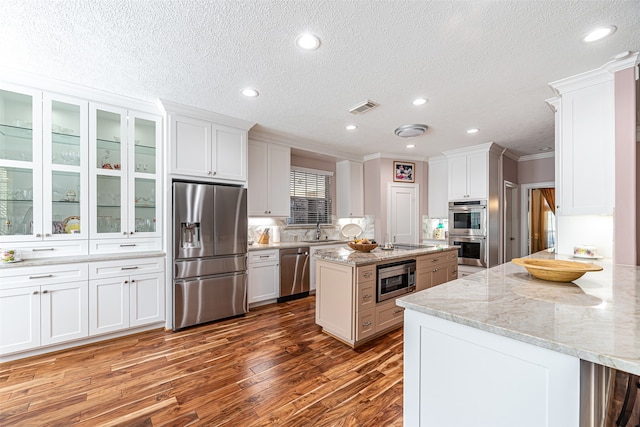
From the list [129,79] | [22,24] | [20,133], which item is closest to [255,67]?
[129,79]

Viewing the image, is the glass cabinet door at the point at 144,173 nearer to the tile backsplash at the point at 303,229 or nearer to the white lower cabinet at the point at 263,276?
the white lower cabinet at the point at 263,276

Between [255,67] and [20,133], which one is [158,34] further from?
[20,133]

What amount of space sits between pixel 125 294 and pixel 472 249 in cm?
524

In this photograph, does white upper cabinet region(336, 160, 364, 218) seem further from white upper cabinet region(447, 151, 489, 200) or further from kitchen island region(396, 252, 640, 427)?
kitchen island region(396, 252, 640, 427)

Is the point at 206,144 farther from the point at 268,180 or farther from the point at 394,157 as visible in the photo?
the point at 394,157

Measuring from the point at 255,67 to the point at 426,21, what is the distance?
1363 millimetres

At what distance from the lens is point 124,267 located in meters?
2.85

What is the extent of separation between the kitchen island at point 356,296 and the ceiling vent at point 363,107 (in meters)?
1.69

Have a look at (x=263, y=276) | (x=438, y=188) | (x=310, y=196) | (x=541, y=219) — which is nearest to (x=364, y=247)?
(x=263, y=276)

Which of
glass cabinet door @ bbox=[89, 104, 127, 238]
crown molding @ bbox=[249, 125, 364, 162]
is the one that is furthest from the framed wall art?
glass cabinet door @ bbox=[89, 104, 127, 238]

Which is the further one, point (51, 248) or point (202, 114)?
point (202, 114)

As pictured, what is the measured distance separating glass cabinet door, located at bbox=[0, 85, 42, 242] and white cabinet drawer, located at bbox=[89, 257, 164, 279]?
0.58 meters

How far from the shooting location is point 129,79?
2520 mm

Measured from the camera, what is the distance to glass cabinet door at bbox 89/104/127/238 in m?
2.83
